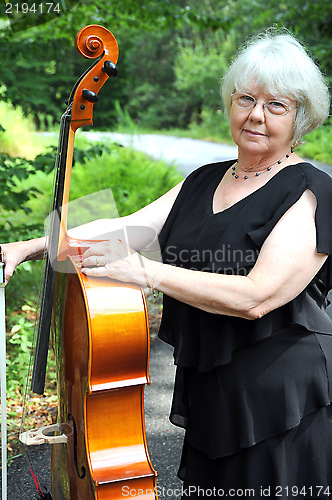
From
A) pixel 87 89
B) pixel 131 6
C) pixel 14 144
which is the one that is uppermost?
pixel 131 6

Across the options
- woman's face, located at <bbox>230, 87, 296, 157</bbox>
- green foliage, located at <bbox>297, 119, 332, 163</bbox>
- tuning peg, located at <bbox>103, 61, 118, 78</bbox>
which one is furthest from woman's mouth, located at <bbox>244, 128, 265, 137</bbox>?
green foliage, located at <bbox>297, 119, 332, 163</bbox>

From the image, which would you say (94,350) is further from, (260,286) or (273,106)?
(273,106)

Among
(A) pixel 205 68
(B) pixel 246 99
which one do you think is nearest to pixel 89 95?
Result: (B) pixel 246 99

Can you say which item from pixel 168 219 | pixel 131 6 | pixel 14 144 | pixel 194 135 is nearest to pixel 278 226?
pixel 168 219

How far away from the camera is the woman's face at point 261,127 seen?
64.2 inches

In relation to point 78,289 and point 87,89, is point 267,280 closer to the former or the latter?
point 78,289

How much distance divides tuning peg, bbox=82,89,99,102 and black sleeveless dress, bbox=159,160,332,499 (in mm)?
464

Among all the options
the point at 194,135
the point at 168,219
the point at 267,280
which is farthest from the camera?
the point at 194,135

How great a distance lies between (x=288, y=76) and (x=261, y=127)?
0.15m

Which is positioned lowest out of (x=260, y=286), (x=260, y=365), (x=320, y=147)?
(x=260, y=365)

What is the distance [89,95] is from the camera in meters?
1.62

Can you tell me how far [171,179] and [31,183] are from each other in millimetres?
2155

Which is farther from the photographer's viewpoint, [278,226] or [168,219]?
[168,219]

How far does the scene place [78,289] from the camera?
64.0 inches
